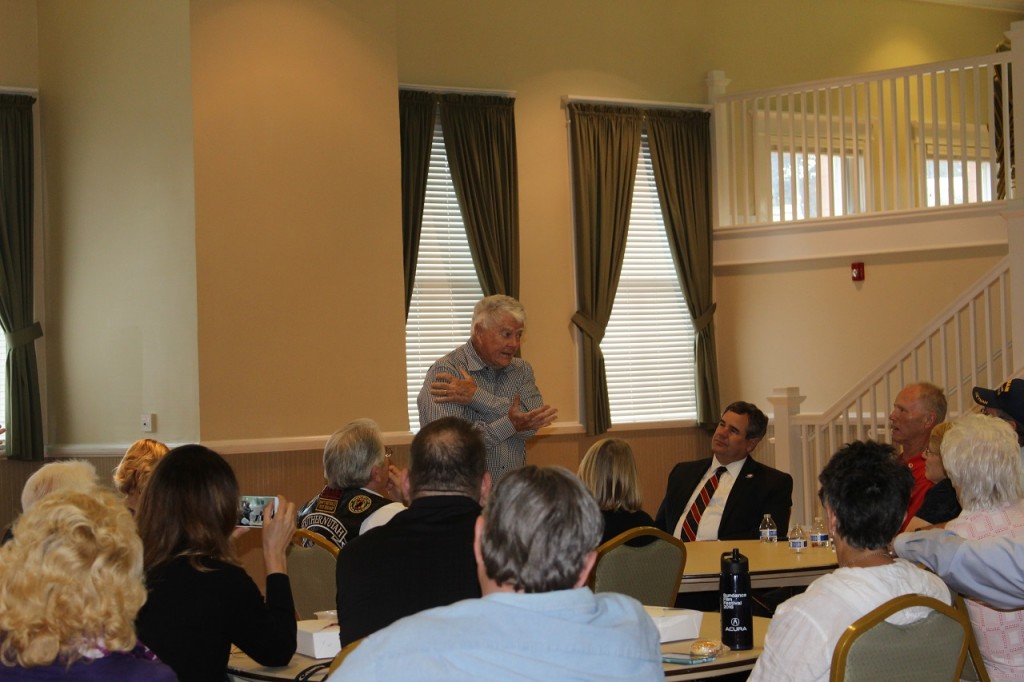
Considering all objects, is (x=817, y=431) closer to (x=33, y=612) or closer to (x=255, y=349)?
(x=255, y=349)

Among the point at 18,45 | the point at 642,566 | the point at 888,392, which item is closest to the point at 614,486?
the point at 642,566

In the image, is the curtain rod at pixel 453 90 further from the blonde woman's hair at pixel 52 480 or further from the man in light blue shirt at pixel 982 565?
the man in light blue shirt at pixel 982 565

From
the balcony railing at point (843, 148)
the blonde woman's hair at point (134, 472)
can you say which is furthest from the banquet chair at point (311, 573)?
the balcony railing at point (843, 148)

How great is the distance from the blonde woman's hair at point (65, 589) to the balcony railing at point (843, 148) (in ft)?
24.6

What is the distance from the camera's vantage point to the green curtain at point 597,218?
8773 mm

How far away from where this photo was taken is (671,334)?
9.32 m

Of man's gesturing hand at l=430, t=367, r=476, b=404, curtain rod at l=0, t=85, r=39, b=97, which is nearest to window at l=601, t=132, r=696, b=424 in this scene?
man's gesturing hand at l=430, t=367, r=476, b=404

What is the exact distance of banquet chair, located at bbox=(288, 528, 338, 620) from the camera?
12.9ft

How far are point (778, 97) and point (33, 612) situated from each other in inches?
319

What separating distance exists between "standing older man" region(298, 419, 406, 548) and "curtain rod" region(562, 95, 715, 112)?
204 inches

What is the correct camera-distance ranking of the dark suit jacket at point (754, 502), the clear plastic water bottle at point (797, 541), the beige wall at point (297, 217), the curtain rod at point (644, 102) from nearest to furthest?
the clear plastic water bottle at point (797, 541), the dark suit jacket at point (754, 502), the beige wall at point (297, 217), the curtain rod at point (644, 102)

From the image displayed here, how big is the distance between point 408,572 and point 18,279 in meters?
5.80

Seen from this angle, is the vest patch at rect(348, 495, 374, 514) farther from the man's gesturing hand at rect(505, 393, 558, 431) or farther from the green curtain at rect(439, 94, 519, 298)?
the green curtain at rect(439, 94, 519, 298)

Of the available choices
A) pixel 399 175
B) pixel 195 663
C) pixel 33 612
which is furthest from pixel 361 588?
pixel 399 175
